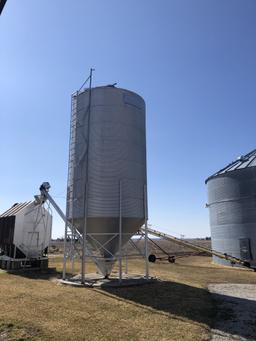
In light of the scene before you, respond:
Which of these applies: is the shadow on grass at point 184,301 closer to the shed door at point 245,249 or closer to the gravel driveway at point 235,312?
the gravel driveway at point 235,312

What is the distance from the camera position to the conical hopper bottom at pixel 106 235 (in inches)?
692

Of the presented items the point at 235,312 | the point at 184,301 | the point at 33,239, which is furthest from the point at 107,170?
the point at 33,239

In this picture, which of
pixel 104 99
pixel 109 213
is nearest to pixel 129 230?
pixel 109 213

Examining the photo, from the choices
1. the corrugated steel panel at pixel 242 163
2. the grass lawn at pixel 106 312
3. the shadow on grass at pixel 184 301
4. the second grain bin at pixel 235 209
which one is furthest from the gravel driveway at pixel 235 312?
the corrugated steel panel at pixel 242 163

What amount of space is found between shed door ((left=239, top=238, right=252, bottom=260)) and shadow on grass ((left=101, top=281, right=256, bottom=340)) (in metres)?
13.6

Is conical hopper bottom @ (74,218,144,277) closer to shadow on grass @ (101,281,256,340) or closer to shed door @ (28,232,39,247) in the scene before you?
shadow on grass @ (101,281,256,340)

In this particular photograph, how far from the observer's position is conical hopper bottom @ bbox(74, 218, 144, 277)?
1758 centimetres

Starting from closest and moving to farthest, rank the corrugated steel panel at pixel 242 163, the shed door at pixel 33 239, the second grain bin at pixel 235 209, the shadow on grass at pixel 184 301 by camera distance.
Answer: the shadow on grass at pixel 184 301, the shed door at pixel 33 239, the second grain bin at pixel 235 209, the corrugated steel panel at pixel 242 163

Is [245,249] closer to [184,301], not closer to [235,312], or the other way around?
[184,301]

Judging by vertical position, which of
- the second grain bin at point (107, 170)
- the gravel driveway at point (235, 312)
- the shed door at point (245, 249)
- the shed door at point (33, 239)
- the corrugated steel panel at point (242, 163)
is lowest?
the gravel driveway at point (235, 312)

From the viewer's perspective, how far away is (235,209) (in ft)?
99.6

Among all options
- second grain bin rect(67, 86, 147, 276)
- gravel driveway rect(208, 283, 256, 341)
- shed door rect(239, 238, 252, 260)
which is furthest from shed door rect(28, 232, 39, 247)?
shed door rect(239, 238, 252, 260)

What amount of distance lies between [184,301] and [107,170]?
8211mm

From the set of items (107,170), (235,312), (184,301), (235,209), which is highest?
(107,170)
